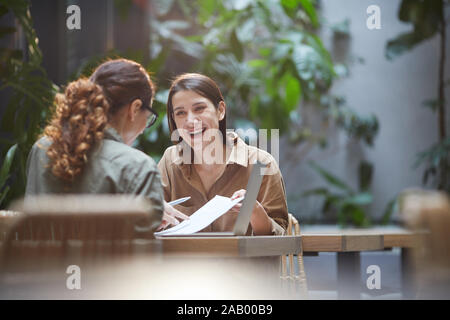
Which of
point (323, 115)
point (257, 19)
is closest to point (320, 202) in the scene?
point (323, 115)

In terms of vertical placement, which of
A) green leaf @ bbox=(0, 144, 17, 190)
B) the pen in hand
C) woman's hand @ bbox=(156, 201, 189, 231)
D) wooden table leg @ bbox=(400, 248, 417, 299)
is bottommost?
wooden table leg @ bbox=(400, 248, 417, 299)

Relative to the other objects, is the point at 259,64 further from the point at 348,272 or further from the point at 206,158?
the point at 206,158

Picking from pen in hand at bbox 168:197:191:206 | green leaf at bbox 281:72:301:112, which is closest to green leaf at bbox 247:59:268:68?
green leaf at bbox 281:72:301:112

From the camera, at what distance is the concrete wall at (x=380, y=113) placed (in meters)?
5.46

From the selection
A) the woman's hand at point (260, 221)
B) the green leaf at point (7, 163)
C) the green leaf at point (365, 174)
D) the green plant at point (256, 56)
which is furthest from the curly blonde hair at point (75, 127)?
the green leaf at point (365, 174)

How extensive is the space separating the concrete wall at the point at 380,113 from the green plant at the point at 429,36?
362mm

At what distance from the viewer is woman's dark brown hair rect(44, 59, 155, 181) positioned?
41.1 inches

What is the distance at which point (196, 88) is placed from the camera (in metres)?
1.28

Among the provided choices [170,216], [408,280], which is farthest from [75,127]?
[408,280]

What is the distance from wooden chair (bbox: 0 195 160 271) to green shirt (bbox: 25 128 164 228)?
2 centimetres

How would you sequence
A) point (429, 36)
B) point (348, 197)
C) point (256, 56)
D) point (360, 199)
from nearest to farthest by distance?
point (256, 56), point (429, 36), point (360, 199), point (348, 197)

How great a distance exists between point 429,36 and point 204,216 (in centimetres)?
422

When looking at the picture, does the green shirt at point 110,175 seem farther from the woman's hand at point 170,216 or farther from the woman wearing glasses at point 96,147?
the woman's hand at point 170,216

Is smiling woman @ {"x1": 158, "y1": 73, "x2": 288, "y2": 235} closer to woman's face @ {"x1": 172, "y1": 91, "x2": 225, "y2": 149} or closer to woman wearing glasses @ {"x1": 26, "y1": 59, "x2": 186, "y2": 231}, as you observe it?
woman's face @ {"x1": 172, "y1": 91, "x2": 225, "y2": 149}
